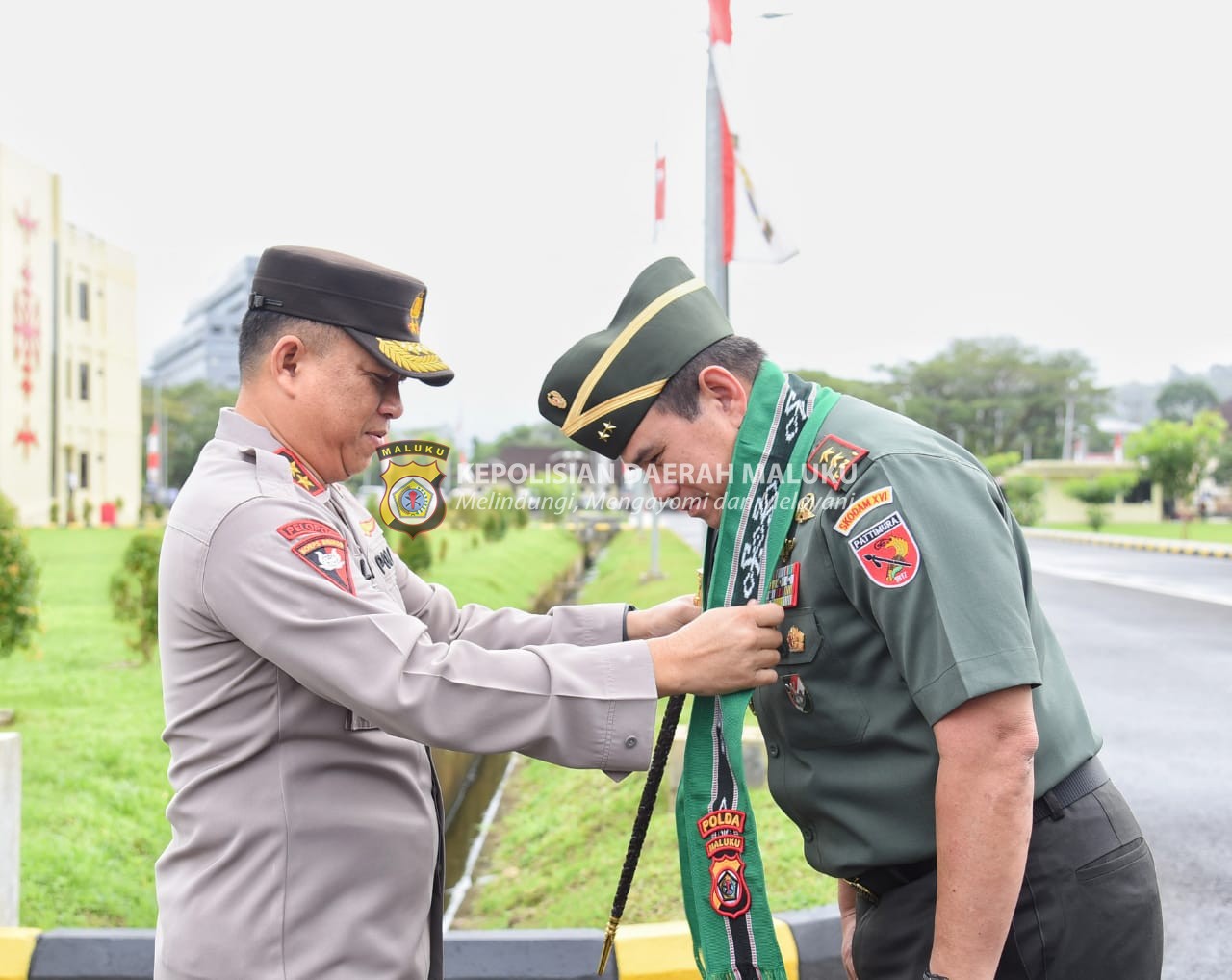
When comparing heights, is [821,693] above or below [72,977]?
above

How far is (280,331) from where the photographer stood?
1948 mm

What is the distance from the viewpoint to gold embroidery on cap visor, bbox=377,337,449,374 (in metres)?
1.95

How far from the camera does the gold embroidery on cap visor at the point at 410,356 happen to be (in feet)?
6.39

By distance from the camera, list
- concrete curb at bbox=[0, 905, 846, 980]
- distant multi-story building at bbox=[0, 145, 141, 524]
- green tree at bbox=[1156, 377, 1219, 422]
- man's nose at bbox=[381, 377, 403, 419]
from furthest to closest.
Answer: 1. green tree at bbox=[1156, 377, 1219, 422]
2. distant multi-story building at bbox=[0, 145, 141, 524]
3. concrete curb at bbox=[0, 905, 846, 980]
4. man's nose at bbox=[381, 377, 403, 419]

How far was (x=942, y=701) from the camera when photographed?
154cm

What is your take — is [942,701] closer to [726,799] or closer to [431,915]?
[726,799]

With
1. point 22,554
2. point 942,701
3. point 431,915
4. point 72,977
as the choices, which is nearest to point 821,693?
point 942,701

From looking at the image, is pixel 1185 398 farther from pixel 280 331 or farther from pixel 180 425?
pixel 280 331

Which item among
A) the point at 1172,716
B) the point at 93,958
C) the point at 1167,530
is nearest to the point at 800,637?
the point at 93,958

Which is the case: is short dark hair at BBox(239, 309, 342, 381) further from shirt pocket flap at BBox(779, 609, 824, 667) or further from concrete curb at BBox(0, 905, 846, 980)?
concrete curb at BBox(0, 905, 846, 980)

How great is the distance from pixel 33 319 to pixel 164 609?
3615 centimetres

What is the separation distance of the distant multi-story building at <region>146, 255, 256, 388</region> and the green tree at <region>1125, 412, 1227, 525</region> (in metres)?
75.4

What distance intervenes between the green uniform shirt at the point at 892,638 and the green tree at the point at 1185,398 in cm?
8699

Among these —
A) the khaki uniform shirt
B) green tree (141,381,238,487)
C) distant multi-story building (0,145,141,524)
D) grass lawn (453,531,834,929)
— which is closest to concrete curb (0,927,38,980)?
the khaki uniform shirt
